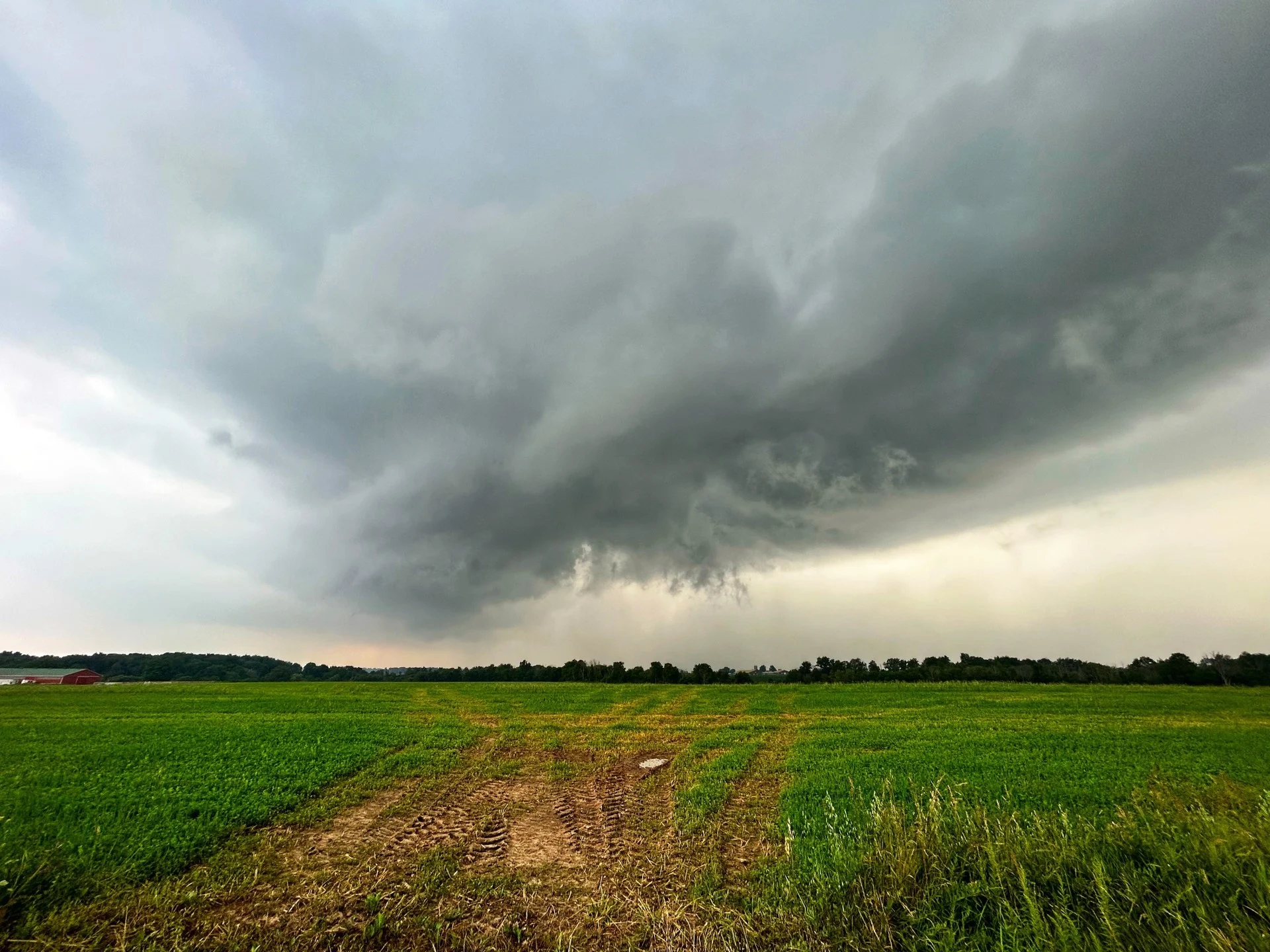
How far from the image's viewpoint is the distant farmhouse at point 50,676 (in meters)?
126

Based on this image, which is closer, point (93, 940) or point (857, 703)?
point (93, 940)

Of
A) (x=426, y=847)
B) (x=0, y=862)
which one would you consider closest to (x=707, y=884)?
(x=426, y=847)

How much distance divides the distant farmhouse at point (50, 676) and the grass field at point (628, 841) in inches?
5782

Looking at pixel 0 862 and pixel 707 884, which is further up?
pixel 0 862

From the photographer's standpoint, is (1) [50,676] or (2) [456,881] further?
(1) [50,676]

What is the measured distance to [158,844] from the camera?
35.0ft

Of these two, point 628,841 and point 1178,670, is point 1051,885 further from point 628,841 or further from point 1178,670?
point 1178,670

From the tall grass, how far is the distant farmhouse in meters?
180

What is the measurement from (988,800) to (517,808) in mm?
12575

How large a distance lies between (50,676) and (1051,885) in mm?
194479

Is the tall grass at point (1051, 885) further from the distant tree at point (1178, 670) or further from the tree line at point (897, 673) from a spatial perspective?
the distant tree at point (1178, 670)

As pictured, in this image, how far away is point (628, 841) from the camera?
39.8 feet

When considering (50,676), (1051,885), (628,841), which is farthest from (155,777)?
(50,676)

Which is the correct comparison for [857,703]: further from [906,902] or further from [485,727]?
[906,902]
